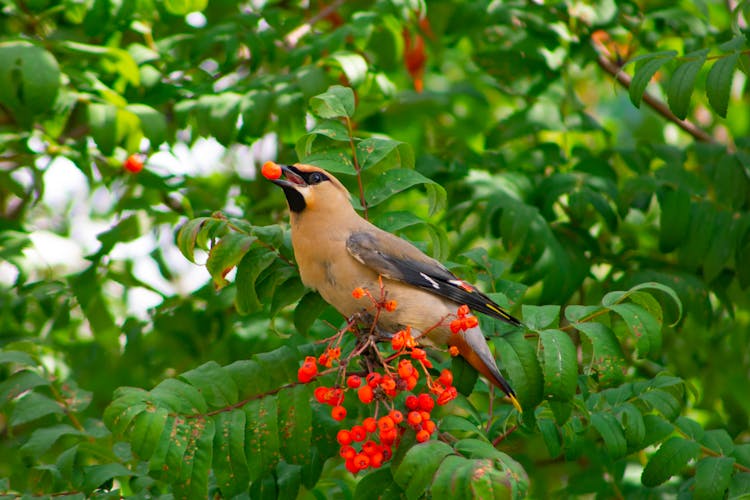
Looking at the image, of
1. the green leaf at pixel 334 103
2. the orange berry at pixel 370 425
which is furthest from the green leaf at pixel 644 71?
the orange berry at pixel 370 425

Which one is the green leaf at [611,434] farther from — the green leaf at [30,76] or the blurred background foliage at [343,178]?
the green leaf at [30,76]

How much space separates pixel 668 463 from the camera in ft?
11.8

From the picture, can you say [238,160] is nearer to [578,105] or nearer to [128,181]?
[128,181]

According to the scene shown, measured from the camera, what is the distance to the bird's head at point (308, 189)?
13.8 feet

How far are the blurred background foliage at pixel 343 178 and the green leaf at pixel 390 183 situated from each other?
0.04ft

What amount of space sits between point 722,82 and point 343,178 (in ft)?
6.22

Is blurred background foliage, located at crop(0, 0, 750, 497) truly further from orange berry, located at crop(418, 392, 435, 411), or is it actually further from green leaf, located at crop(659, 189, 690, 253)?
orange berry, located at crop(418, 392, 435, 411)

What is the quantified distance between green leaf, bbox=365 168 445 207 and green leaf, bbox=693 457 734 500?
145 cm

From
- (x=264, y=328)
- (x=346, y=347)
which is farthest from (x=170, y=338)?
(x=346, y=347)

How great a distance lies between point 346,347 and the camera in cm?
397

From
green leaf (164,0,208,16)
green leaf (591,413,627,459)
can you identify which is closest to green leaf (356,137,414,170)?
green leaf (591,413,627,459)

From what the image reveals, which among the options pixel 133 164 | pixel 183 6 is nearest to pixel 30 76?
pixel 133 164

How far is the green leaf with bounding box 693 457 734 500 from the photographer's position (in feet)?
11.4

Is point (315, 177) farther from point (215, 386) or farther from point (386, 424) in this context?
point (386, 424)
